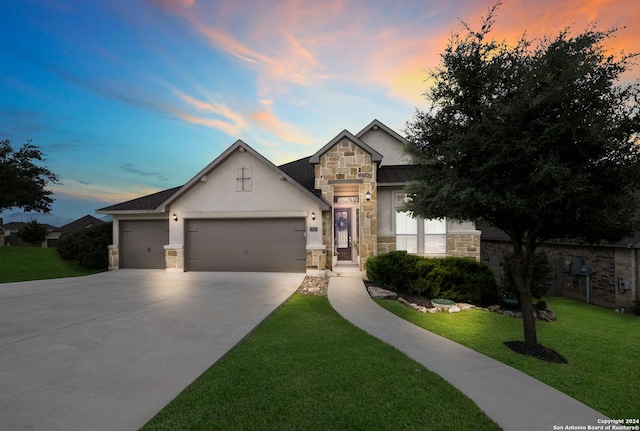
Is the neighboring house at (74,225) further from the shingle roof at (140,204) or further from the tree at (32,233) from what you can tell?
the shingle roof at (140,204)

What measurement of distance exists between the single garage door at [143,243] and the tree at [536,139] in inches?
530

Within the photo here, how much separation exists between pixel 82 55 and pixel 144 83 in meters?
2.62

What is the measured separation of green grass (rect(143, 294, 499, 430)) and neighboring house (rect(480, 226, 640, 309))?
36.0ft

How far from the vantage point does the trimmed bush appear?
9.33 metres

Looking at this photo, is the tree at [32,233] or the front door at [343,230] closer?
the front door at [343,230]

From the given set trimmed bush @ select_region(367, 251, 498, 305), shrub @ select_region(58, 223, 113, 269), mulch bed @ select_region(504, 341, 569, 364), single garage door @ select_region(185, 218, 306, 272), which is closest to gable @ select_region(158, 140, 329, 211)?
single garage door @ select_region(185, 218, 306, 272)

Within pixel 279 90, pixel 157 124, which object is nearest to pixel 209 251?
pixel 279 90

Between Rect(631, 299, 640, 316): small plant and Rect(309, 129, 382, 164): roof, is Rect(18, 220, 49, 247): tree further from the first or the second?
Rect(631, 299, 640, 316): small plant

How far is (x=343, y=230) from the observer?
17359 millimetres

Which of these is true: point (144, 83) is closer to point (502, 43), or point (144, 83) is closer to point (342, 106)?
point (342, 106)

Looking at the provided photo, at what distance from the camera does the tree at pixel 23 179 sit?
22469 mm

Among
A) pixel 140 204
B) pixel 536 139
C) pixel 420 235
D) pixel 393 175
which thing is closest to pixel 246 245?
pixel 140 204

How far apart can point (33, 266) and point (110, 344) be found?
13.1 meters

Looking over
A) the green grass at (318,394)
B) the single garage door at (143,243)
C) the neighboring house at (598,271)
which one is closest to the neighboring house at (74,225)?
the single garage door at (143,243)
